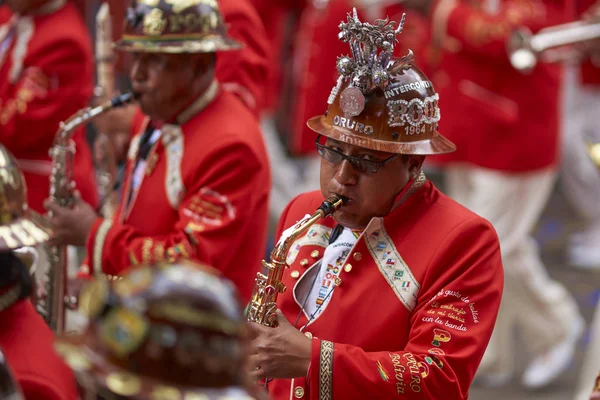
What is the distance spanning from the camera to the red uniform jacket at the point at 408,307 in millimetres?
2885

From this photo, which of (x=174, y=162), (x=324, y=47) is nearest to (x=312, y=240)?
(x=174, y=162)

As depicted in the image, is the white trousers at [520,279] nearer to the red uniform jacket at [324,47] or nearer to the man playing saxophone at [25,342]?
the red uniform jacket at [324,47]

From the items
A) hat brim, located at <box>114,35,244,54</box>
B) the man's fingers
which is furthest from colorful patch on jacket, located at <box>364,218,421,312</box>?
the man's fingers

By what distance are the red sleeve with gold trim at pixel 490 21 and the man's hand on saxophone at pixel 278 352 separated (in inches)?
131

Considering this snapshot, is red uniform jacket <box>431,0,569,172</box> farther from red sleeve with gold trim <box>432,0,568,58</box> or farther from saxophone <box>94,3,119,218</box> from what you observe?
saxophone <box>94,3,119,218</box>

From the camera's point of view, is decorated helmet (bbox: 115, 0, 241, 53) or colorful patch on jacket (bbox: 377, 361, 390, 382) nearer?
colorful patch on jacket (bbox: 377, 361, 390, 382)

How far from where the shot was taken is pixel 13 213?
283 centimetres

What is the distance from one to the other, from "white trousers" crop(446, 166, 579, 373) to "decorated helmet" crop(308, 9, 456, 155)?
2998mm

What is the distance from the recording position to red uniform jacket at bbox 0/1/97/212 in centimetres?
543

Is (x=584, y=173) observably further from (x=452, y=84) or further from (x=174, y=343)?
(x=174, y=343)

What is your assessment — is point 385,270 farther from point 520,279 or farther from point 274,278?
point 520,279

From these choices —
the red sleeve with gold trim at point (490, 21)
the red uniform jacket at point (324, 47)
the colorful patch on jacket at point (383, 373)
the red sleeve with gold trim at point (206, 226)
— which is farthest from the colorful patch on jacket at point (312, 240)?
the red uniform jacket at point (324, 47)

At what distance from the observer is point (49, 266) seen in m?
4.29

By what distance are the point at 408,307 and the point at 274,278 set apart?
0.40m
